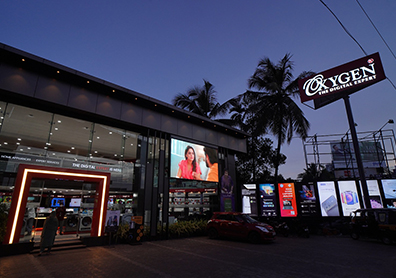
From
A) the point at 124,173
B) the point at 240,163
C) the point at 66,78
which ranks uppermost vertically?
the point at 66,78

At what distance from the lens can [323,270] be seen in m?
5.93

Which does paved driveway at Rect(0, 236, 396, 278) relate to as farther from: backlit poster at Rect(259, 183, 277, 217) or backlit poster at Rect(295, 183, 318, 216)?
backlit poster at Rect(259, 183, 277, 217)

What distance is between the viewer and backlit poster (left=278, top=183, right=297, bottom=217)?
15750 mm

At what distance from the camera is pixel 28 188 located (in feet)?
28.6

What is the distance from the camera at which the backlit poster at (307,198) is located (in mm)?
15613

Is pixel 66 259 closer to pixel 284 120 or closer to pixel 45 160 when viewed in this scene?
pixel 45 160

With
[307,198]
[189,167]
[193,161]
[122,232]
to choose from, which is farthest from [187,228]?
[307,198]

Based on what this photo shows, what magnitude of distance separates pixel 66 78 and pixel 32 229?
21.3 feet

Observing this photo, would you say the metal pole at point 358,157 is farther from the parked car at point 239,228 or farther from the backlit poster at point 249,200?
the backlit poster at point 249,200

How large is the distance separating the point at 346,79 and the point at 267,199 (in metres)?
9.41

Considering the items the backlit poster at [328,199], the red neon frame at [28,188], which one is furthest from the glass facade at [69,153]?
the backlit poster at [328,199]

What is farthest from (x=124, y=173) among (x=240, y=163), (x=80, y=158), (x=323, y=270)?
(x=240, y=163)

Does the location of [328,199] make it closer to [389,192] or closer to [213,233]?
[389,192]

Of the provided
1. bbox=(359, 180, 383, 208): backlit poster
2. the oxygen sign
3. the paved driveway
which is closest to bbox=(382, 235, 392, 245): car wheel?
the paved driveway
